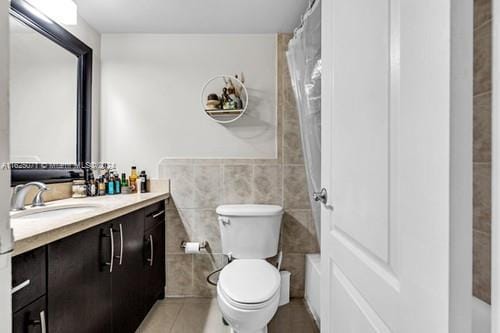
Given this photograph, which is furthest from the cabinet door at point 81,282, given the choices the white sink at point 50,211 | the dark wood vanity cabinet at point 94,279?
the white sink at point 50,211

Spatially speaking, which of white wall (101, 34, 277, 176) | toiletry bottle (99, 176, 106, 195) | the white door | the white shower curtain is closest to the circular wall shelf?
white wall (101, 34, 277, 176)

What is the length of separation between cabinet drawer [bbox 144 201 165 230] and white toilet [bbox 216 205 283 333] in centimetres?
44

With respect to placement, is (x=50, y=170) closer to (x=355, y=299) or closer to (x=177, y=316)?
(x=177, y=316)

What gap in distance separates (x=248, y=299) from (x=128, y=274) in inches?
27.1

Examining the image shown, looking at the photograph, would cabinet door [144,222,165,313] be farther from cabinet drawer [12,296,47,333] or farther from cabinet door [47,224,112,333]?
cabinet drawer [12,296,47,333]

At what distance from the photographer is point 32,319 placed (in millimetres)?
997

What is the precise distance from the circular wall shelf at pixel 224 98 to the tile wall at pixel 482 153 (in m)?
1.73

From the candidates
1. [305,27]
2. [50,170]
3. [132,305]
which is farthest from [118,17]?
[132,305]

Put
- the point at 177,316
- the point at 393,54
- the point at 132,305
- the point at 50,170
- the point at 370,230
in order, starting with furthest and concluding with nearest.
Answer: the point at 177,316 < the point at 50,170 < the point at 132,305 < the point at 370,230 < the point at 393,54

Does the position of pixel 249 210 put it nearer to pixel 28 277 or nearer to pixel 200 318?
pixel 200 318

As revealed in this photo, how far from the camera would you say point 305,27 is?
6.19 ft

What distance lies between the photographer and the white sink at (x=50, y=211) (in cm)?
151

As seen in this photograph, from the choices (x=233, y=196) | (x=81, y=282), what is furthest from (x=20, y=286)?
(x=233, y=196)

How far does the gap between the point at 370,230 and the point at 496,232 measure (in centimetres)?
42
